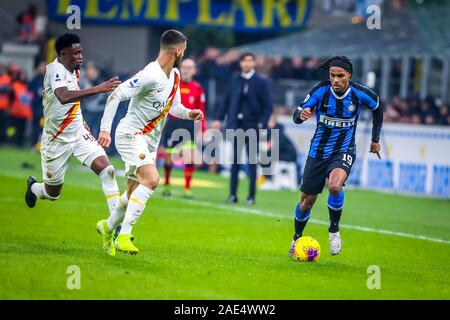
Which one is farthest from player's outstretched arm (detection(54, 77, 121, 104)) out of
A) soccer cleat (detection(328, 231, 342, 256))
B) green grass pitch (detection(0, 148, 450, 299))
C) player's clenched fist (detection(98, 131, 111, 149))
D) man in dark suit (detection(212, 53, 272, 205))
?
man in dark suit (detection(212, 53, 272, 205))

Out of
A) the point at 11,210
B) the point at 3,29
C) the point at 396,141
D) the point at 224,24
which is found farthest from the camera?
the point at 3,29

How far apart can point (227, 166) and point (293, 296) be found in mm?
15853

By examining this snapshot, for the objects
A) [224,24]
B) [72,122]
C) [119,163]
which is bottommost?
[119,163]

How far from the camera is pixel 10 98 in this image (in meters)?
29.8

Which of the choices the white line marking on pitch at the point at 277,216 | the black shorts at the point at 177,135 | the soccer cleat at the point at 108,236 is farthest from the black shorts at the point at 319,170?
the black shorts at the point at 177,135

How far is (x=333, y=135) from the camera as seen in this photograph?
11.8 m

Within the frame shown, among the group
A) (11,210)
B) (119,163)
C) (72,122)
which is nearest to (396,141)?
(119,163)

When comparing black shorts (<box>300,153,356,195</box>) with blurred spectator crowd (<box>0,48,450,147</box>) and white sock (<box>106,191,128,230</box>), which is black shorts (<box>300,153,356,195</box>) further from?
blurred spectator crowd (<box>0,48,450,147</box>)

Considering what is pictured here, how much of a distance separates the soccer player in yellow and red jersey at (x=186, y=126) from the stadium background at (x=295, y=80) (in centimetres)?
66

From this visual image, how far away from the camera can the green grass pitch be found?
9484mm

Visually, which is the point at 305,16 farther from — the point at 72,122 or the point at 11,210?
the point at 72,122

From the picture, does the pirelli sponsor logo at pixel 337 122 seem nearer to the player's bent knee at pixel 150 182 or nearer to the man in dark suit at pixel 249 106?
the player's bent knee at pixel 150 182

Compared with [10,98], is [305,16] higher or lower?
higher
